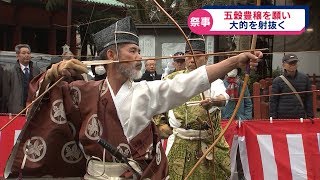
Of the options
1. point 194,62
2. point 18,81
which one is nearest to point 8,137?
point 18,81

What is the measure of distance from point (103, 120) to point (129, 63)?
34cm

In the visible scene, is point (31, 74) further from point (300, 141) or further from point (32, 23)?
point (32, 23)

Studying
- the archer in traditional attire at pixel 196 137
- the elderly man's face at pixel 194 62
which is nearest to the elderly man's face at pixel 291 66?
the archer in traditional attire at pixel 196 137

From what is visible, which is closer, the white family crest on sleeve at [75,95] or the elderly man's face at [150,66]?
the white family crest on sleeve at [75,95]

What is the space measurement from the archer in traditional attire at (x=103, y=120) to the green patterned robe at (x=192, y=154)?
1.24 m

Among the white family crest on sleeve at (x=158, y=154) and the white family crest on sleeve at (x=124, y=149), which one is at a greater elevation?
the white family crest on sleeve at (x=124, y=149)

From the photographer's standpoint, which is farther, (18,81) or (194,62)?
(18,81)

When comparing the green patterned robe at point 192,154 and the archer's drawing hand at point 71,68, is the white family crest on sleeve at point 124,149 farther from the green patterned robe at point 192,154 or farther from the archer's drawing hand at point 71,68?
the green patterned robe at point 192,154

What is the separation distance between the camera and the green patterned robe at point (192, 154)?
4.50m

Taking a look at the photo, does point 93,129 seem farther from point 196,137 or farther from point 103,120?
point 196,137

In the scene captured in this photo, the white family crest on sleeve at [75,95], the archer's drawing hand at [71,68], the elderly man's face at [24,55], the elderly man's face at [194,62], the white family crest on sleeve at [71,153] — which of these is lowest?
the white family crest on sleeve at [71,153]

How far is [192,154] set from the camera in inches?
181

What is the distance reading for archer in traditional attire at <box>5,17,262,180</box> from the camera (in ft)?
9.97

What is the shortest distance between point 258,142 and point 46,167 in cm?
302
